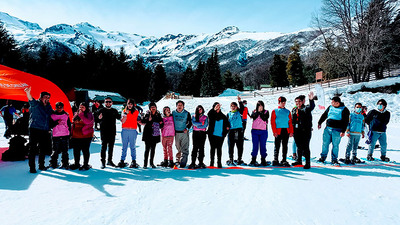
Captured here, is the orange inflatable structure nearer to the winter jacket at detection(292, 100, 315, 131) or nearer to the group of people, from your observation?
the group of people

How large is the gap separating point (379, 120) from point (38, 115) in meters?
9.29

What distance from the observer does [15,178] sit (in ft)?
14.6

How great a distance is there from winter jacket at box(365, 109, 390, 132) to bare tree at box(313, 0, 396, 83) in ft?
59.1

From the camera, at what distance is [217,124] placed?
17.8 feet

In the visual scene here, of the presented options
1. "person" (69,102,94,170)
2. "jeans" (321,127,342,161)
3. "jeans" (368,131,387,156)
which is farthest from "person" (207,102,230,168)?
"jeans" (368,131,387,156)

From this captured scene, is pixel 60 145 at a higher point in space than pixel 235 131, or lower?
lower

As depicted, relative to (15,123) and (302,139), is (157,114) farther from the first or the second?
(15,123)

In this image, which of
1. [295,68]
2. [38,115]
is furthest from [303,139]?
[295,68]

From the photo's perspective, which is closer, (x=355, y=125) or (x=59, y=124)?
(x=59, y=124)

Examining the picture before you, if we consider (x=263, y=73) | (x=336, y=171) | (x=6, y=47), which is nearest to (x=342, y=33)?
(x=336, y=171)

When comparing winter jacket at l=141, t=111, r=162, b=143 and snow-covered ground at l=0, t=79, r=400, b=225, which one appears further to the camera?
winter jacket at l=141, t=111, r=162, b=143

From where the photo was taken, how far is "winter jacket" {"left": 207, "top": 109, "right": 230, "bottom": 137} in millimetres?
5426

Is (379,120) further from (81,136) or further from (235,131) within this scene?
(81,136)

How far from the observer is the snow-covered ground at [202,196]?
9.38 feet
